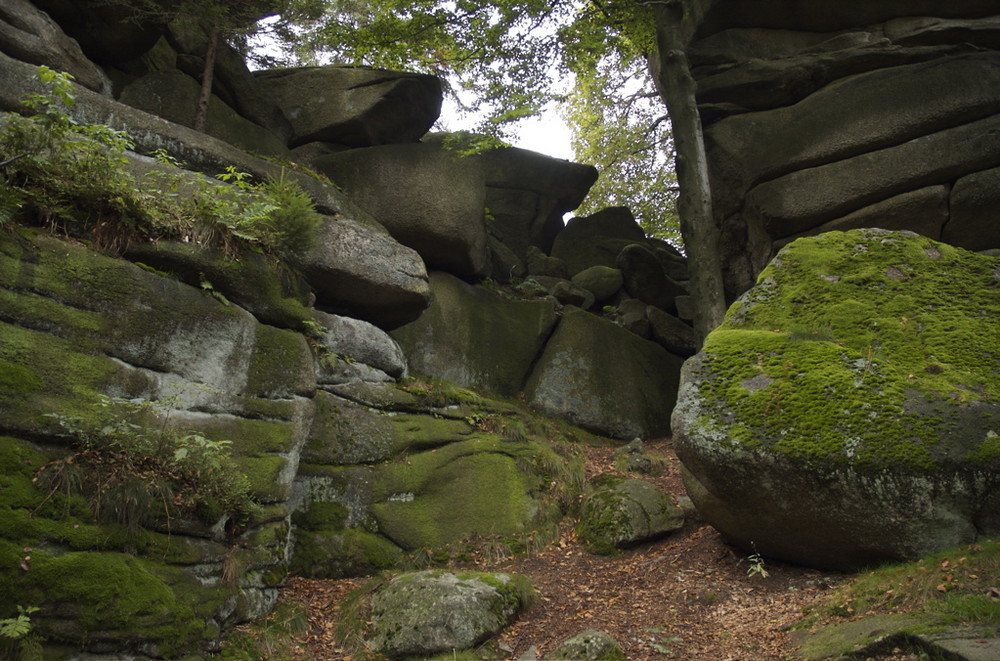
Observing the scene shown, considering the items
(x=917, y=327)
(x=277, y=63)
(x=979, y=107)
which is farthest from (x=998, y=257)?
(x=277, y=63)

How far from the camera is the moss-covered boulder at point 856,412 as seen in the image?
6059 mm

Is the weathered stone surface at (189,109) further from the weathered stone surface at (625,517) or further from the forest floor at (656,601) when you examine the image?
the weathered stone surface at (625,517)

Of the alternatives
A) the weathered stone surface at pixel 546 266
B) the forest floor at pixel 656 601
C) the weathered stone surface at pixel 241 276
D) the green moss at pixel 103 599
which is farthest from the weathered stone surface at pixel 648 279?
the green moss at pixel 103 599

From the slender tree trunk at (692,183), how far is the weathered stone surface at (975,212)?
174 inches

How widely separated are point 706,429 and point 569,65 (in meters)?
11.8

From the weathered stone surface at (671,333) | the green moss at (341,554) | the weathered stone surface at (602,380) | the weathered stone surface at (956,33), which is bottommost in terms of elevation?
the green moss at (341,554)

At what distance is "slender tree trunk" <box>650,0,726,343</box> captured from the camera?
12.8 metres

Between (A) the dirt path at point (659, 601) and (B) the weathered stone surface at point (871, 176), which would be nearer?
(A) the dirt path at point (659, 601)

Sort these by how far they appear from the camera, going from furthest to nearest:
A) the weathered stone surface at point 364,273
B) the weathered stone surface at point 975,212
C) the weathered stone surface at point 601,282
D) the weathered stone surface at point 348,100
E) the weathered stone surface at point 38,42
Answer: the weathered stone surface at point 601,282
the weathered stone surface at point 348,100
the weathered stone surface at point 975,212
the weathered stone surface at point 364,273
the weathered stone surface at point 38,42

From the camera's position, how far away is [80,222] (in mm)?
7055

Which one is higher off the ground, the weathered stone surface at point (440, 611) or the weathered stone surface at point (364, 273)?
the weathered stone surface at point (364, 273)

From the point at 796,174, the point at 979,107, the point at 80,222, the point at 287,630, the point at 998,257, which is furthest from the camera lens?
the point at 796,174

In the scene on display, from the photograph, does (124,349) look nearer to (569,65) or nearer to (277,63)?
(277,63)

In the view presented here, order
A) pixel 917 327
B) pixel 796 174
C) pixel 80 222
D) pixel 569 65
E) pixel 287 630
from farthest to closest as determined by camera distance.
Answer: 1. pixel 569 65
2. pixel 796 174
3. pixel 917 327
4. pixel 80 222
5. pixel 287 630
